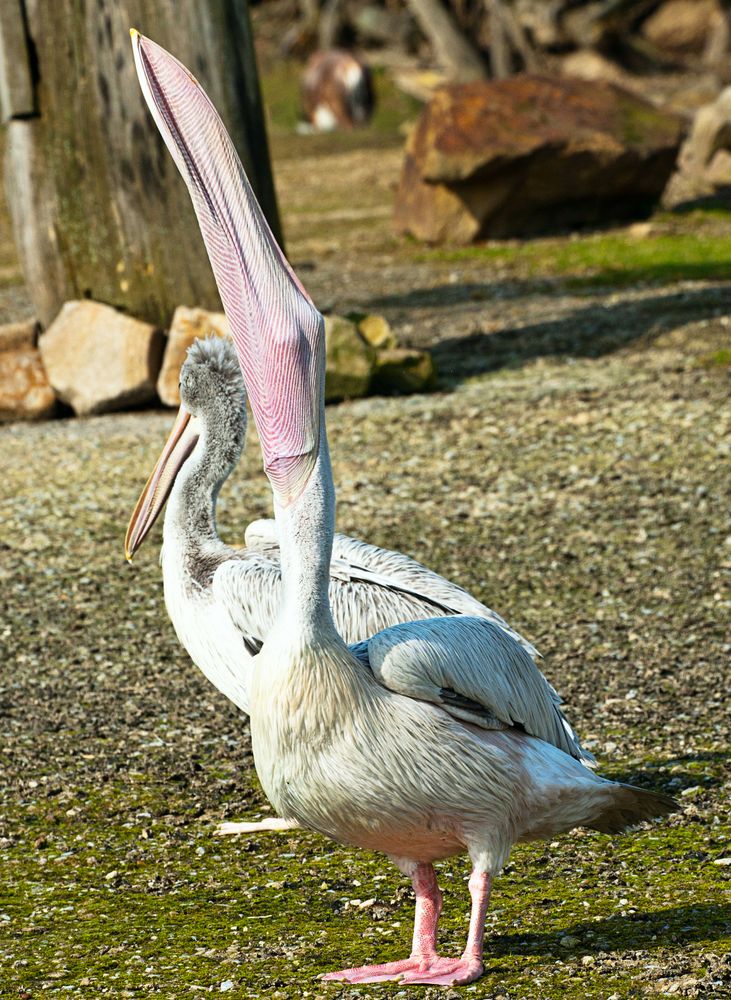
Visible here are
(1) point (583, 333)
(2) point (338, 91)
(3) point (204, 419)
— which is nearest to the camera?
(3) point (204, 419)

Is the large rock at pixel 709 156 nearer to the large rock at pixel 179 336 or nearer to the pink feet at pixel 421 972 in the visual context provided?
the large rock at pixel 179 336

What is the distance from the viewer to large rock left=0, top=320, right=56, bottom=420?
7.53 meters

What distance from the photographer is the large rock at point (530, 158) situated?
10.8 meters

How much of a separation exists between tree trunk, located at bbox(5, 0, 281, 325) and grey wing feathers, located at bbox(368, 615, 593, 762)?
5.05 metres

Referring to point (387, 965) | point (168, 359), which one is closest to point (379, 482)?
point (168, 359)

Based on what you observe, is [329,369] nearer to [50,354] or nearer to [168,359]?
[168,359]

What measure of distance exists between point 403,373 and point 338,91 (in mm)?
13792

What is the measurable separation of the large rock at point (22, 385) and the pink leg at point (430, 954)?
5296 millimetres

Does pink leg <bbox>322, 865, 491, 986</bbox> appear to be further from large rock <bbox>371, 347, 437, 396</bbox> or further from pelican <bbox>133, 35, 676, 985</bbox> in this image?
large rock <bbox>371, 347, 437, 396</bbox>

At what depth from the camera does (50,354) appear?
7.55 metres

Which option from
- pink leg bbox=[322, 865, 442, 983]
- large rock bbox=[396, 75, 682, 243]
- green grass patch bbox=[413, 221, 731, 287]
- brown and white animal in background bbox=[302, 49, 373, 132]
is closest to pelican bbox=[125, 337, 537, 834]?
pink leg bbox=[322, 865, 442, 983]

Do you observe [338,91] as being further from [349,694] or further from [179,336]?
[349,694]

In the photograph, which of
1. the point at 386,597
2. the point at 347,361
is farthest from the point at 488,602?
the point at 347,361

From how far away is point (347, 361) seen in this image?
7238 mm
